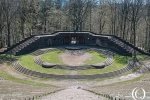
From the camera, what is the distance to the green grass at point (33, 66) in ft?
171

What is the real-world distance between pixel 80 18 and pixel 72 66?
125 feet

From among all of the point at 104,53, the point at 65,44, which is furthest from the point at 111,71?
the point at 65,44

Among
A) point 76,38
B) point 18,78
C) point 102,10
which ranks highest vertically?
point 102,10

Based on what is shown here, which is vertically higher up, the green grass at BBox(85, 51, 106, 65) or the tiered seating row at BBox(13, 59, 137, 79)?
the green grass at BBox(85, 51, 106, 65)

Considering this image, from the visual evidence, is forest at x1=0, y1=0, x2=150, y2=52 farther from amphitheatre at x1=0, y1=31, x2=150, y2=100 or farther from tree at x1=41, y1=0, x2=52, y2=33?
amphitheatre at x1=0, y1=31, x2=150, y2=100

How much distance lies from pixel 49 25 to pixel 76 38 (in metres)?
29.4

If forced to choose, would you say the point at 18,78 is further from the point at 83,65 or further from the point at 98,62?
the point at 98,62

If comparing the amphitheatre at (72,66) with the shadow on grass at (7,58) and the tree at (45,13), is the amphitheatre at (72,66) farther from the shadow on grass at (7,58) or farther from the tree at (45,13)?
the tree at (45,13)

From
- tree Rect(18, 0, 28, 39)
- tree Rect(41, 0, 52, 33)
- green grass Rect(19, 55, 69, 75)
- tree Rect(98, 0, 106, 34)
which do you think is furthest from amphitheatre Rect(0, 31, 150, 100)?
tree Rect(41, 0, 52, 33)

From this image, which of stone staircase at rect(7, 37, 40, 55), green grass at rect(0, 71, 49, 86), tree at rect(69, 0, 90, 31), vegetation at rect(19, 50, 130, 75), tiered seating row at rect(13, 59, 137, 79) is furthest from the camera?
tree at rect(69, 0, 90, 31)

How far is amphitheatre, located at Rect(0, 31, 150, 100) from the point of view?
4416cm

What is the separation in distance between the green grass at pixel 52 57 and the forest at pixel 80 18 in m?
17.4

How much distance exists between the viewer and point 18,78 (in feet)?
167

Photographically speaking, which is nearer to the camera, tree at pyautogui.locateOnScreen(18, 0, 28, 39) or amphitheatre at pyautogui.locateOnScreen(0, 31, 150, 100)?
amphitheatre at pyautogui.locateOnScreen(0, 31, 150, 100)
